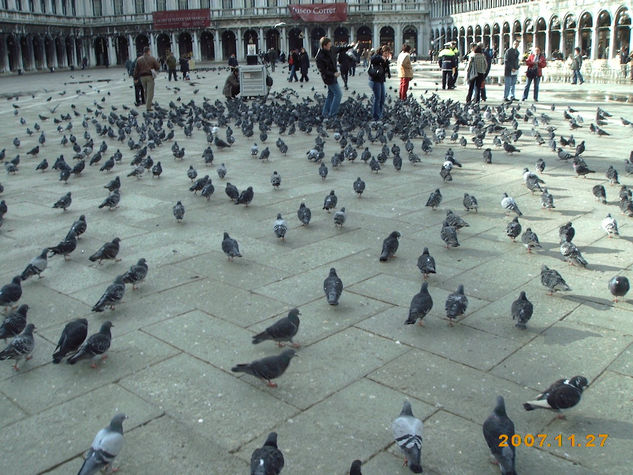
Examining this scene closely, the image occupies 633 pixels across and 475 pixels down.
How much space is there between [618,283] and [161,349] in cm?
344

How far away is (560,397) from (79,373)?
2925 mm

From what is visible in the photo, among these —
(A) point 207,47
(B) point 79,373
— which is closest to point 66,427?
(B) point 79,373

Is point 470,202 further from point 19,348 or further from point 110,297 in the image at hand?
point 19,348

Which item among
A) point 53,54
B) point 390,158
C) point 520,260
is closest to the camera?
point 520,260

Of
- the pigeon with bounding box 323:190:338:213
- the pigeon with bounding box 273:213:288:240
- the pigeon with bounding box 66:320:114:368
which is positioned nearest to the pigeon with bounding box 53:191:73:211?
the pigeon with bounding box 273:213:288:240

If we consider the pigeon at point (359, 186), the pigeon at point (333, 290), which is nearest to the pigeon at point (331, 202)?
the pigeon at point (359, 186)

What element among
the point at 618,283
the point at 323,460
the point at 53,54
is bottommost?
the point at 323,460

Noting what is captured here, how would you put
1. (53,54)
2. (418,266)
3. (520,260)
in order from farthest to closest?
(53,54), (520,260), (418,266)

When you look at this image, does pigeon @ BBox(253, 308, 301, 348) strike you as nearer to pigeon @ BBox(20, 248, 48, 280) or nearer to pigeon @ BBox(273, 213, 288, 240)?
pigeon @ BBox(273, 213, 288, 240)

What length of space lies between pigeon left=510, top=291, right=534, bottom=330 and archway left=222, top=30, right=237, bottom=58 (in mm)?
72719

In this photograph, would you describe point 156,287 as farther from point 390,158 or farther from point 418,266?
point 390,158

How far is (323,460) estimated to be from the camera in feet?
10.2

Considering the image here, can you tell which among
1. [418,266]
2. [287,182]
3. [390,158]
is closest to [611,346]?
[418,266]

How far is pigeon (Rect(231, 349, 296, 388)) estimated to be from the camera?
366 cm
